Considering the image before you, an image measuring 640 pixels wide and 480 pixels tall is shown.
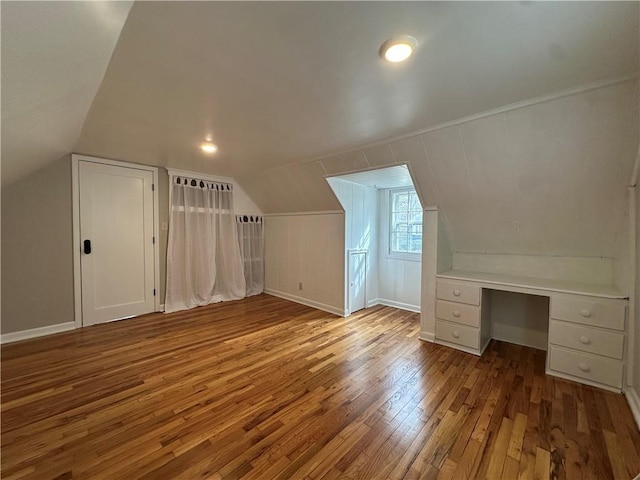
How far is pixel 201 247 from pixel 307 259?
1758mm

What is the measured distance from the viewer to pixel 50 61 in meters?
1.25

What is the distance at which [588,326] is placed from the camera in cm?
210

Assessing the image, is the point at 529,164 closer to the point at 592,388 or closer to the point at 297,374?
the point at 592,388

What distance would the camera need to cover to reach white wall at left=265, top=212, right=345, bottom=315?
388 cm

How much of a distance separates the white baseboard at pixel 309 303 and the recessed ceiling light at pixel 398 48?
3113mm

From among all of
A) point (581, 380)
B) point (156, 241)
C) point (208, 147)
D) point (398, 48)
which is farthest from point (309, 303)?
point (398, 48)

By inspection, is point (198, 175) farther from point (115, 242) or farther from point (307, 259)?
point (307, 259)

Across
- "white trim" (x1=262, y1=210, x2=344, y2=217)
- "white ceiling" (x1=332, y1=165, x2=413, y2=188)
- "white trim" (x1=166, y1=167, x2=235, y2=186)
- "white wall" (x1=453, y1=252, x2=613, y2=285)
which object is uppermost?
"white trim" (x1=166, y1=167, x2=235, y2=186)

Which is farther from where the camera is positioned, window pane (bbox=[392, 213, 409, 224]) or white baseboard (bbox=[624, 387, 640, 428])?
window pane (bbox=[392, 213, 409, 224])

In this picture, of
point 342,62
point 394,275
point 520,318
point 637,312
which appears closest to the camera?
point 342,62

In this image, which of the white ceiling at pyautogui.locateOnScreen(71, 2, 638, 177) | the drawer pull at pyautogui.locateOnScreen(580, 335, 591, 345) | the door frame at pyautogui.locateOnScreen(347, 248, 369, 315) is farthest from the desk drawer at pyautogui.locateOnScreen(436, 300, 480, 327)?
the white ceiling at pyautogui.locateOnScreen(71, 2, 638, 177)

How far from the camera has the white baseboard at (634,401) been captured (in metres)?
1.69

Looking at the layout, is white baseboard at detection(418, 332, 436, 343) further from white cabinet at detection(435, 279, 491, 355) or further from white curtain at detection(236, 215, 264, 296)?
white curtain at detection(236, 215, 264, 296)

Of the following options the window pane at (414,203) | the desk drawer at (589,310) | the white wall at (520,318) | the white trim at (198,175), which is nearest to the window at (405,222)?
the window pane at (414,203)
